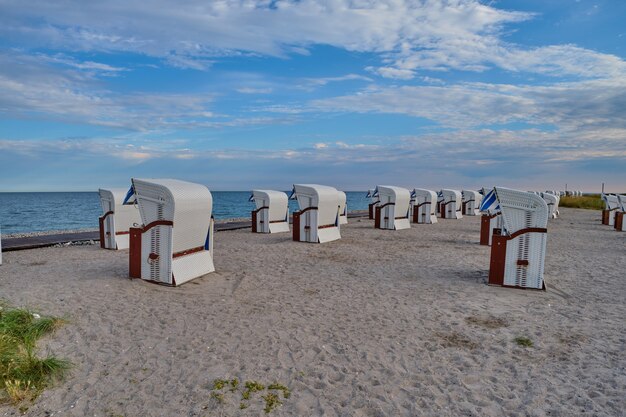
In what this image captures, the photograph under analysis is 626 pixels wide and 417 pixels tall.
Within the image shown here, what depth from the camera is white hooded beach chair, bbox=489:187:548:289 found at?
30.2ft

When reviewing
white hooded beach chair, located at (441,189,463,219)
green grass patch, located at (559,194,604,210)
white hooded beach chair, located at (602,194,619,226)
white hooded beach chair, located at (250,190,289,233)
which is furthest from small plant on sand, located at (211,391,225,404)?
green grass patch, located at (559,194,604,210)

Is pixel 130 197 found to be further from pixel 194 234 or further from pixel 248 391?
pixel 248 391

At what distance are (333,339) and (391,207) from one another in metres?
16.3

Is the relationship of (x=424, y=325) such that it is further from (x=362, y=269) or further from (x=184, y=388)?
(x=362, y=269)

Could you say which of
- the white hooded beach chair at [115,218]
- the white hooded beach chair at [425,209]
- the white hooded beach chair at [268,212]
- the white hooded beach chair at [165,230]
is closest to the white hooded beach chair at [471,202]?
the white hooded beach chair at [425,209]

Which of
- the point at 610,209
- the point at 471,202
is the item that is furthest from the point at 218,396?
the point at 471,202

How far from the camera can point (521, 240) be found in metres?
9.34

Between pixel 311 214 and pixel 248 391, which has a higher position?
pixel 311 214

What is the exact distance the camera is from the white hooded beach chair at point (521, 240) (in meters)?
9.22

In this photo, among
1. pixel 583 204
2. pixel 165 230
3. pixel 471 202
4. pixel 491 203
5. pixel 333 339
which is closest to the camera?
pixel 333 339

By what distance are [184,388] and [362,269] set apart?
7337 mm

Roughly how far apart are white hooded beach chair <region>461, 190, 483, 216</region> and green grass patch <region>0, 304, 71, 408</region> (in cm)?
3413

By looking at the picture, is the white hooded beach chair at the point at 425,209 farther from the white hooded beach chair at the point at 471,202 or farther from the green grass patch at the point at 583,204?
the green grass patch at the point at 583,204

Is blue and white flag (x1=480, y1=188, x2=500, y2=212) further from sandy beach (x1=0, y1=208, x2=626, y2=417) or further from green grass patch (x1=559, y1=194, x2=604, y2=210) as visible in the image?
green grass patch (x1=559, y1=194, x2=604, y2=210)
